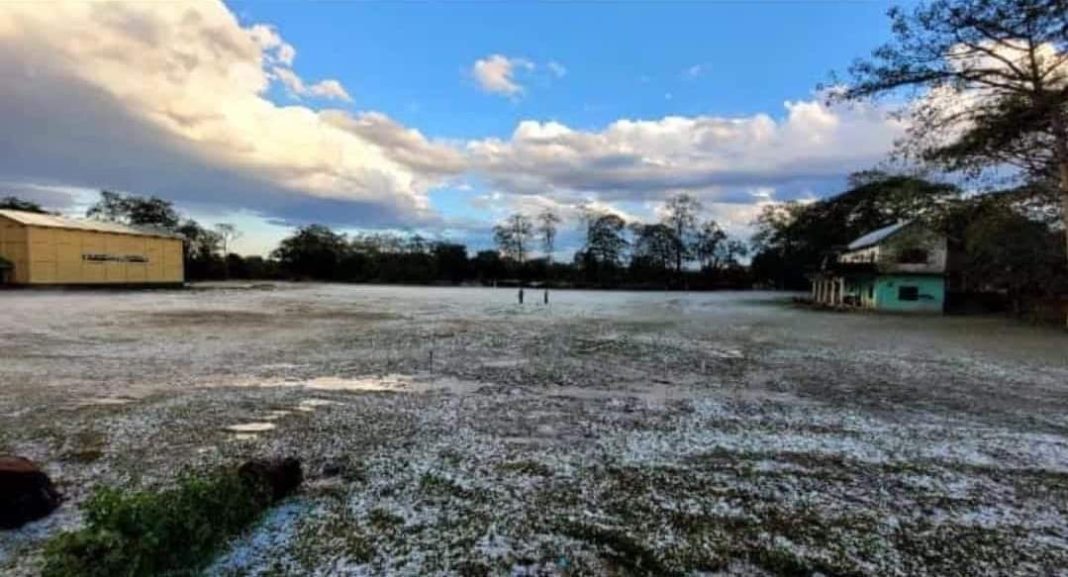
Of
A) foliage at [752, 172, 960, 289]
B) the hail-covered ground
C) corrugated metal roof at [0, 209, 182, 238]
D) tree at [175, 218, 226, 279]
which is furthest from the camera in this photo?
tree at [175, 218, 226, 279]

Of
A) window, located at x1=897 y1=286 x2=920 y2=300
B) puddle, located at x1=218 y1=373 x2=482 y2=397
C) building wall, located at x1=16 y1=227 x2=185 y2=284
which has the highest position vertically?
building wall, located at x1=16 y1=227 x2=185 y2=284

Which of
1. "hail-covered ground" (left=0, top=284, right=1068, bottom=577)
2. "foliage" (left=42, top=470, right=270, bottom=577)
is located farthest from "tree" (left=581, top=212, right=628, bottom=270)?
"foliage" (left=42, top=470, right=270, bottom=577)

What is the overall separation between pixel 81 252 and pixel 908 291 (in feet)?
175

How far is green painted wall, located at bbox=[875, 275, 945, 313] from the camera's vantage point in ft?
98.2

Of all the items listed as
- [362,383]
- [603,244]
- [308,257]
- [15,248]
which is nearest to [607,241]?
[603,244]

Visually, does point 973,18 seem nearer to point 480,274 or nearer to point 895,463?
point 895,463

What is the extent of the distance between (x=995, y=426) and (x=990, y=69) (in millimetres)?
14085

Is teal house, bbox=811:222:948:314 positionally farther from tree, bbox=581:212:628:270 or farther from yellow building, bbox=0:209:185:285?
yellow building, bbox=0:209:185:285

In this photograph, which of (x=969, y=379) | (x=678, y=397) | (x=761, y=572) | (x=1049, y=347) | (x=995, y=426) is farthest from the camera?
(x=1049, y=347)

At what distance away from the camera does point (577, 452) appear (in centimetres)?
506

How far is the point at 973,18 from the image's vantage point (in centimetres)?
1445

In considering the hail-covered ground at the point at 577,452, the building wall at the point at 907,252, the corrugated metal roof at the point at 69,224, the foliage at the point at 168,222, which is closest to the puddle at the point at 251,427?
the hail-covered ground at the point at 577,452

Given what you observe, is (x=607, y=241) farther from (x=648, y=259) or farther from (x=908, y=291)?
(x=908, y=291)

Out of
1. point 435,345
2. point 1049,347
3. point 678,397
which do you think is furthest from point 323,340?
point 1049,347
